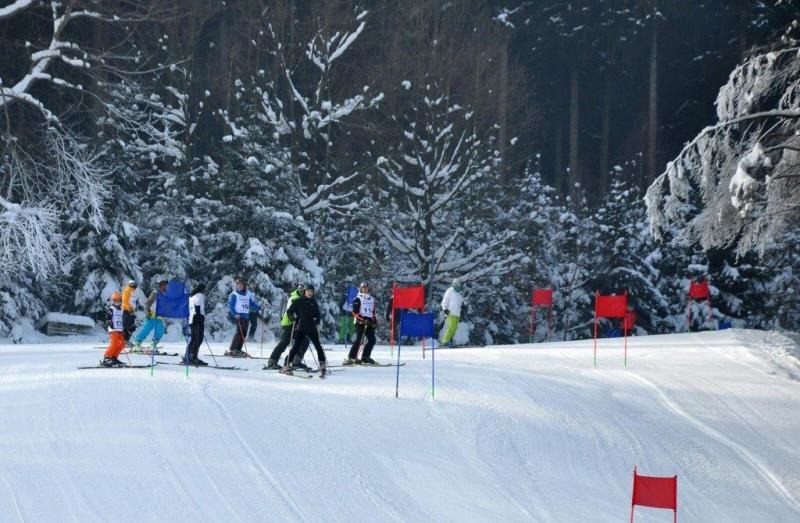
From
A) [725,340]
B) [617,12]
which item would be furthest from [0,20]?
[617,12]

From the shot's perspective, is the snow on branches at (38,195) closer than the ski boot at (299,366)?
No

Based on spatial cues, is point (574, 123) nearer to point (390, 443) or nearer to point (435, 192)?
point (435, 192)

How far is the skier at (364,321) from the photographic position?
1944cm

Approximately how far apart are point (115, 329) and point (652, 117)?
37.1 m

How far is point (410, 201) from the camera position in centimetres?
3681

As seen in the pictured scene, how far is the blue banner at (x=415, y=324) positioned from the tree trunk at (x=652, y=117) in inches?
1197

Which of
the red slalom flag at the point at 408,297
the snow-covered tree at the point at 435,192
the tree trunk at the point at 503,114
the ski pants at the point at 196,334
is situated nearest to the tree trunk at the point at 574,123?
the tree trunk at the point at 503,114

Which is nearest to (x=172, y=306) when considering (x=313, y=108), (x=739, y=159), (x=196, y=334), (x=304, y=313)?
(x=196, y=334)

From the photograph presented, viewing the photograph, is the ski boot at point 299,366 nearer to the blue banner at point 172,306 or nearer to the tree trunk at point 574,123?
the blue banner at point 172,306

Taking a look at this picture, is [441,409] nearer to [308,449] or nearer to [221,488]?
[308,449]

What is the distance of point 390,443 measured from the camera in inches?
554

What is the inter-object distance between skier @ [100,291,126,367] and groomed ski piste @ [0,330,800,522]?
80 centimetres

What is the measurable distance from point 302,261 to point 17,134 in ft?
31.8

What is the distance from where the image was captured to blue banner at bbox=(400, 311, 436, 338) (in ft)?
56.7
